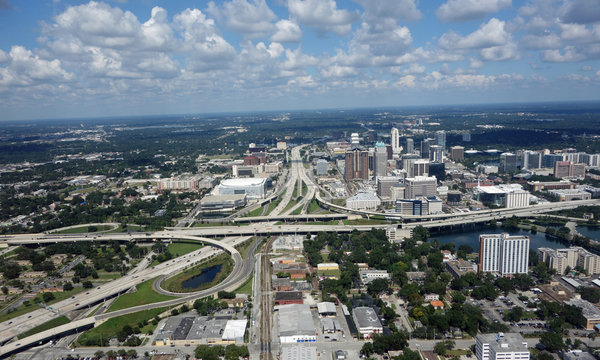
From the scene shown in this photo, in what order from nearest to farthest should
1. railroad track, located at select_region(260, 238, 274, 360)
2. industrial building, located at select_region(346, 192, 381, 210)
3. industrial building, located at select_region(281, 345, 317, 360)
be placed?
industrial building, located at select_region(281, 345, 317, 360) → railroad track, located at select_region(260, 238, 274, 360) → industrial building, located at select_region(346, 192, 381, 210)

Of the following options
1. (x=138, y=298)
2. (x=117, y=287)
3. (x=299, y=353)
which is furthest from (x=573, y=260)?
(x=117, y=287)

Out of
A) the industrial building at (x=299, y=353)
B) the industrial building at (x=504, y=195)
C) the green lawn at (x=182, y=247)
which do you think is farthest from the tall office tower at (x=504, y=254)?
the green lawn at (x=182, y=247)

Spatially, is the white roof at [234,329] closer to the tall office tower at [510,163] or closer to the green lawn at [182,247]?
the green lawn at [182,247]

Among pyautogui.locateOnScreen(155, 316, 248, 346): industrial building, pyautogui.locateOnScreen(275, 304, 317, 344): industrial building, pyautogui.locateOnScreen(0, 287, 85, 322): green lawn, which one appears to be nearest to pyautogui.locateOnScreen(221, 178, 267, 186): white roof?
pyautogui.locateOnScreen(0, 287, 85, 322): green lawn

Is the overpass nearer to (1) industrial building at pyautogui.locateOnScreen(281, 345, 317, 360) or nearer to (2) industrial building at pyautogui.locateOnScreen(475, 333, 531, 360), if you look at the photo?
(1) industrial building at pyautogui.locateOnScreen(281, 345, 317, 360)

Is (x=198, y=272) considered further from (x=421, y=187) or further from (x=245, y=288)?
(x=421, y=187)
